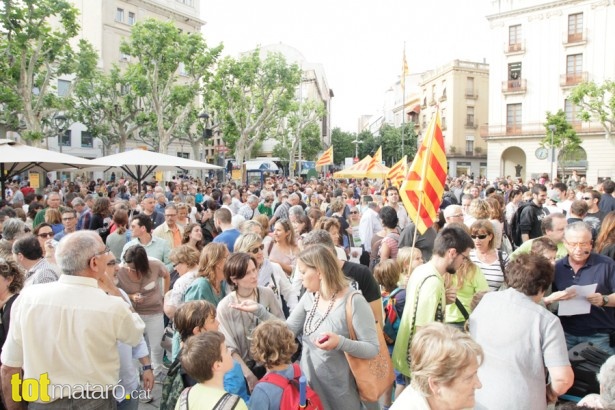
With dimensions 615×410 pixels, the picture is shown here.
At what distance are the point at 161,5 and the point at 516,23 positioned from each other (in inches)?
1301

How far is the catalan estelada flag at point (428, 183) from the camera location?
557 centimetres

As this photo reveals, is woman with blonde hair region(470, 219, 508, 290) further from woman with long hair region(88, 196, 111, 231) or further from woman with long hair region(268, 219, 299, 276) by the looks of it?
woman with long hair region(88, 196, 111, 231)

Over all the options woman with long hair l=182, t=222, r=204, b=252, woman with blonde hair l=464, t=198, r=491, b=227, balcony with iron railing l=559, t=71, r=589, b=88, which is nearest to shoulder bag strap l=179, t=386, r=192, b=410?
woman with long hair l=182, t=222, r=204, b=252

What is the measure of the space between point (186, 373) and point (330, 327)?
0.94m

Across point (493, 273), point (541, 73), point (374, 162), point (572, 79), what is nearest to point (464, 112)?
point (541, 73)

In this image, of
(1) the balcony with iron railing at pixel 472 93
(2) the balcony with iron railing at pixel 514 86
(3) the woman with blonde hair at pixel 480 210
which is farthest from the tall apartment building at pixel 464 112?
(3) the woman with blonde hair at pixel 480 210

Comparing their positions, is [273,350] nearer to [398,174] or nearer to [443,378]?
[443,378]

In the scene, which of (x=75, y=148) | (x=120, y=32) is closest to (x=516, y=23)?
(x=120, y=32)

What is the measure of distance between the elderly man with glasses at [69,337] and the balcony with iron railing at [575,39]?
143ft

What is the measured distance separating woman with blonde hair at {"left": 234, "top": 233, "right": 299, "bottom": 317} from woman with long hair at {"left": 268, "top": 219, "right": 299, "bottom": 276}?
0.78 m

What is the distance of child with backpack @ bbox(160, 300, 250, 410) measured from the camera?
9.84 ft

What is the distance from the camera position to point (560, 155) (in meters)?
35.5

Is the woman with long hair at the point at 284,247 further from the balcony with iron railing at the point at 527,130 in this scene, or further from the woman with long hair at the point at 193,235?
the balcony with iron railing at the point at 527,130

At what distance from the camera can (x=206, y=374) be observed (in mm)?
2699
